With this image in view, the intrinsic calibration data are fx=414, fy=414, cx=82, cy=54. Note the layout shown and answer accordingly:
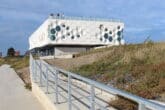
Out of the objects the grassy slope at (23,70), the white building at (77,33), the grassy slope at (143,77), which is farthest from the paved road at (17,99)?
the white building at (77,33)

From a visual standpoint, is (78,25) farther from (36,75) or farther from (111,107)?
(111,107)

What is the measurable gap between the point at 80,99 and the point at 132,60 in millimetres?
6283

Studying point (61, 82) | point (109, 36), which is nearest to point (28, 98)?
point (61, 82)

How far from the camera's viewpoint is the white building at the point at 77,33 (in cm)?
9762

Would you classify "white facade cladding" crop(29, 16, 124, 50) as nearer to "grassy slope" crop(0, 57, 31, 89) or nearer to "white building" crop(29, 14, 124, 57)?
"white building" crop(29, 14, 124, 57)

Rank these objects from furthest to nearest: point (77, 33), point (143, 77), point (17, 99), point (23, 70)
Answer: point (77, 33) < point (23, 70) < point (17, 99) < point (143, 77)

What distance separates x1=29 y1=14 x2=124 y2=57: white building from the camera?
97.6m

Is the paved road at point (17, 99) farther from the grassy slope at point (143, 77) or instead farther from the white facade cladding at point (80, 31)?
the white facade cladding at point (80, 31)

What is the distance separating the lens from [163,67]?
1254 cm

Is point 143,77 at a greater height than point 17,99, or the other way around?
point 143,77

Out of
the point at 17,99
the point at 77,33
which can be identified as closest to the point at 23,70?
the point at 17,99

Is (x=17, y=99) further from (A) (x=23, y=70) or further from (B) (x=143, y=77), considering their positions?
(A) (x=23, y=70)

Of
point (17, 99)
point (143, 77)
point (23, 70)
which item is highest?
point (143, 77)

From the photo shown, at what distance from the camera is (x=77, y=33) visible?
102 metres
